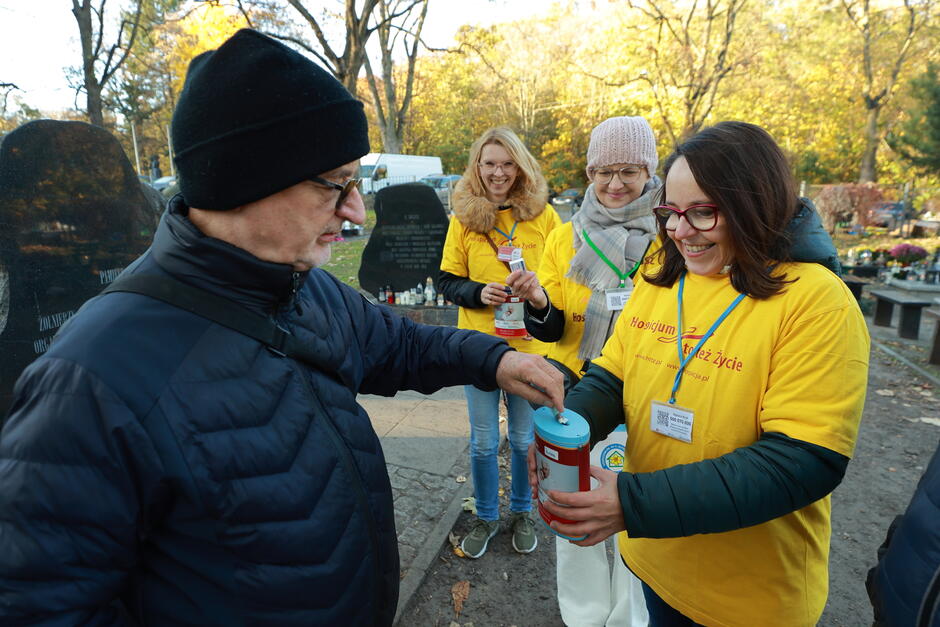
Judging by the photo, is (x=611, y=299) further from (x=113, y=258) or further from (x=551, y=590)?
(x=113, y=258)

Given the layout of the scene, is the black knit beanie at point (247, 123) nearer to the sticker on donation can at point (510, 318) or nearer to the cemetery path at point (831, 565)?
the sticker on donation can at point (510, 318)

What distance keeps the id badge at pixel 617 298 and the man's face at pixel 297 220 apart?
5.09 feet

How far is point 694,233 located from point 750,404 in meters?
0.51

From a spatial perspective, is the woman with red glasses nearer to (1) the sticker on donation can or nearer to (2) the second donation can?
(2) the second donation can

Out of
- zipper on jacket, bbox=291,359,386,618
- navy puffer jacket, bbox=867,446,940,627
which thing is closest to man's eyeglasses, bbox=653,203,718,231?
navy puffer jacket, bbox=867,446,940,627

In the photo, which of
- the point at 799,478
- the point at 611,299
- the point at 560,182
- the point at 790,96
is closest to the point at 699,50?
the point at 790,96

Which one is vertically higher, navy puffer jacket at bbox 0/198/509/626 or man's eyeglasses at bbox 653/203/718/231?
man's eyeglasses at bbox 653/203/718/231

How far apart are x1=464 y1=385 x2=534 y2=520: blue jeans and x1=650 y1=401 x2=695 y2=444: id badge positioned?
1.66 meters

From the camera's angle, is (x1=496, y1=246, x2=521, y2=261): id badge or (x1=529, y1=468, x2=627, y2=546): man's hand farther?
(x1=496, y1=246, x2=521, y2=261): id badge

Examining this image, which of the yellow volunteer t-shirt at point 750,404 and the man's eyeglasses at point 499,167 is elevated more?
the man's eyeglasses at point 499,167

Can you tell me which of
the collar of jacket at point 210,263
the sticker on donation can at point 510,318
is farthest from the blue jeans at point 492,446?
the collar of jacket at point 210,263

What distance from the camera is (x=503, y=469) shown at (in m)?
4.51

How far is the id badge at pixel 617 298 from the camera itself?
2.57m

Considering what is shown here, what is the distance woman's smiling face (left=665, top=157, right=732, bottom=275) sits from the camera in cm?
156
